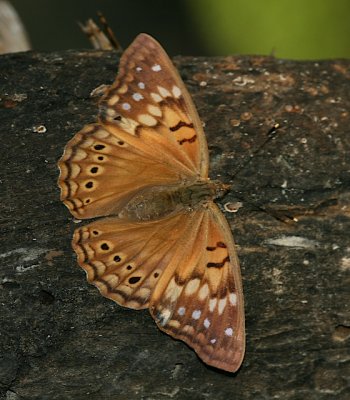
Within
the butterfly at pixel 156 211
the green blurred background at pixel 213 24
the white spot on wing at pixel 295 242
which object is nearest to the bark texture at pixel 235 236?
the white spot on wing at pixel 295 242

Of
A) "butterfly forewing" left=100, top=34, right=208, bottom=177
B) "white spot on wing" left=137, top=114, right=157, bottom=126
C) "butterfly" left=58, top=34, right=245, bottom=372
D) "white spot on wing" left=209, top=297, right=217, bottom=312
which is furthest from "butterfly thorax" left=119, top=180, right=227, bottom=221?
"white spot on wing" left=209, top=297, right=217, bottom=312

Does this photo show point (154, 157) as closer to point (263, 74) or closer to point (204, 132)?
point (204, 132)

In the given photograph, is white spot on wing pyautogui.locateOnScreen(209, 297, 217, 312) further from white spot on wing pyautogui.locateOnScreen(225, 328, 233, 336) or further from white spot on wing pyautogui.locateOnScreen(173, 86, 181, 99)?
white spot on wing pyautogui.locateOnScreen(173, 86, 181, 99)

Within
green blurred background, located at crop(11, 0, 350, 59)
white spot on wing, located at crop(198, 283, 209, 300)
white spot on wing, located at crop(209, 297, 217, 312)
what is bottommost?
green blurred background, located at crop(11, 0, 350, 59)

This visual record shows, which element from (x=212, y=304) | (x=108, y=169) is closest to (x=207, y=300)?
(x=212, y=304)

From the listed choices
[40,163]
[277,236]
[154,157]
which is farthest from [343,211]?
[40,163]

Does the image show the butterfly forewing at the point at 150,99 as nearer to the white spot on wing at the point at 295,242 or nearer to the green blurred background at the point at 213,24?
the white spot on wing at the point at 295,242
